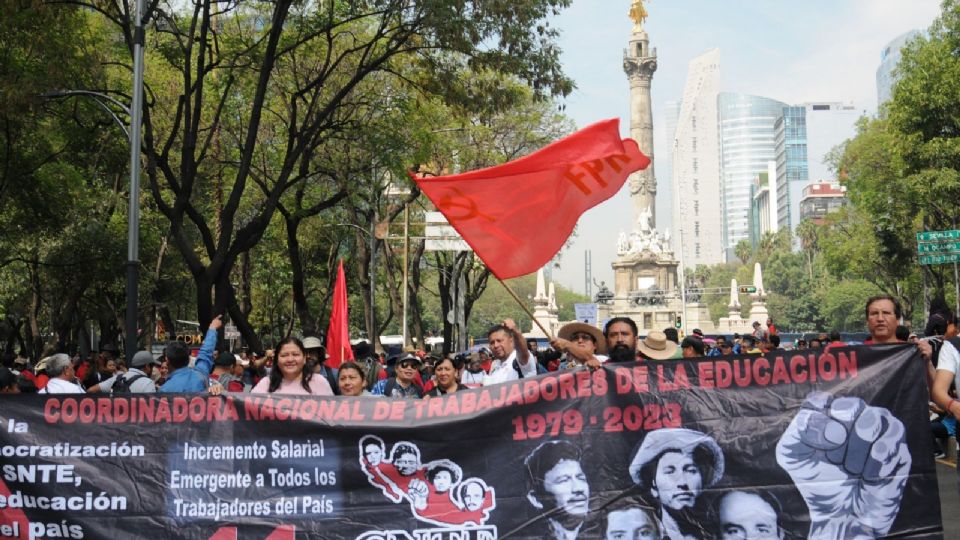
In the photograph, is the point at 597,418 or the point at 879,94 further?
the point at 879,94

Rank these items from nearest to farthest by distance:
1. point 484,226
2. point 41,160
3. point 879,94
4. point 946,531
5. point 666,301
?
1. point 484,226
2. point 946,531
3. point 41,160
4. point 666,301
5. point 879,94

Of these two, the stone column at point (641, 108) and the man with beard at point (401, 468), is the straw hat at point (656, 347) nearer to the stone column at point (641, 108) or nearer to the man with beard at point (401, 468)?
the man with beard at point (401, 468)

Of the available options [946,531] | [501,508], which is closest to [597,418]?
[501,508]

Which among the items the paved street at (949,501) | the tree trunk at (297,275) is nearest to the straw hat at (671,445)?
the paved street at (949,501)

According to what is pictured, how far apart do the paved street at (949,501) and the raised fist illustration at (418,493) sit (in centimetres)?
407

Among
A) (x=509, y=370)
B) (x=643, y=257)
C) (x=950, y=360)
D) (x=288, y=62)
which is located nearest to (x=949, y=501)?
(x=950, y=360)

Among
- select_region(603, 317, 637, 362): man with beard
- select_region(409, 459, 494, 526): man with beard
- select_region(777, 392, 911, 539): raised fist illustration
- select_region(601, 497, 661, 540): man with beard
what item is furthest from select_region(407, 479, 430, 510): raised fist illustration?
select_region(777, 392, 911, 539): raised fist illustration

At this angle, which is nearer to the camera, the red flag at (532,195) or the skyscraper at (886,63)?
the red flag at (532,195)

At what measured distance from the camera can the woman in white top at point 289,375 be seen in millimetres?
6785

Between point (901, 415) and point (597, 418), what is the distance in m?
1.64

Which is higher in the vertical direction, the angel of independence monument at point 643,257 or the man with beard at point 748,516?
the angel of independence monument at point 643,257

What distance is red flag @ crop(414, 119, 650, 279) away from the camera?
7.23 meters

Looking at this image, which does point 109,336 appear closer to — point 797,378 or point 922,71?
point 922,71

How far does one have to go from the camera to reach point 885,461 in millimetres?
5840
